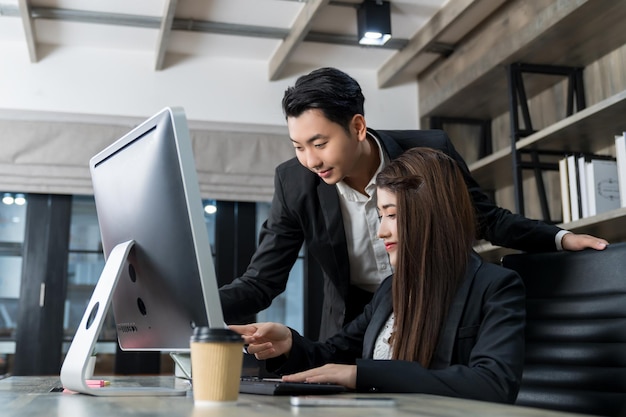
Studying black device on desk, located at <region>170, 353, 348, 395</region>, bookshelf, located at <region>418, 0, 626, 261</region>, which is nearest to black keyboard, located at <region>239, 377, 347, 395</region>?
black device on desk, located at <region>170, 353, 348, 395</region>

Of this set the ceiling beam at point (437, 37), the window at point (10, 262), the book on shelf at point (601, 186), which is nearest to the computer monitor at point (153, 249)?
the book on shelf at point (601, 186)

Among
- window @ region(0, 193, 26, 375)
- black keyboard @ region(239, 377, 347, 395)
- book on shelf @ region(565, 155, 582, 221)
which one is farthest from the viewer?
window @ region(0, 193, 26, 375)

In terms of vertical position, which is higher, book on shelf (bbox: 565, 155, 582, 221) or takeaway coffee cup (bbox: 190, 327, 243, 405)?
book on shelf (bbox: 565, 155, 582, 221)

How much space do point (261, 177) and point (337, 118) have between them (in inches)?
89.2

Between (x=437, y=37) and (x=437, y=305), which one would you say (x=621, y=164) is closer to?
(x=437, y=37)

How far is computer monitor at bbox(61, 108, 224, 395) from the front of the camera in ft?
3.04

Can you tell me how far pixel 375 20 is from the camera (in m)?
3.38

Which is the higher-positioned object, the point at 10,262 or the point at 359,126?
the point at 359,126

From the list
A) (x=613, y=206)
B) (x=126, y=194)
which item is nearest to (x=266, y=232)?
(x=126, y=194)

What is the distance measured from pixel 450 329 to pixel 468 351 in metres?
0.05

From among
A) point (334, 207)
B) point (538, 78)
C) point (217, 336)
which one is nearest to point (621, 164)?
point (538, 78)

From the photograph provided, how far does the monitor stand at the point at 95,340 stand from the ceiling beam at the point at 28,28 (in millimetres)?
2530

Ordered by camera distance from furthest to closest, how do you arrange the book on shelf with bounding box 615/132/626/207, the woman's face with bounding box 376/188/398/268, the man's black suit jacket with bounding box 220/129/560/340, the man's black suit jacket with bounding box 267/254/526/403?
the book on shelf with bounding box 615/132/626/207 → the man's black suit jacket with bounding box 220/129/560/340 → the woman's face with bounding box 376/188/398/268 → the man's black suit jacket with bounding box 267/254/526/403

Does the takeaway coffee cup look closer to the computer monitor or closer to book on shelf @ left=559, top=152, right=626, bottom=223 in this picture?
the computer monitor
